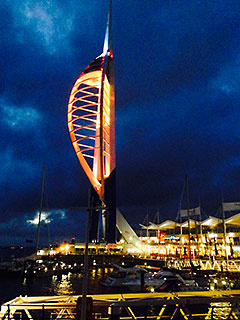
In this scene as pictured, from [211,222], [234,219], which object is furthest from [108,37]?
[211,222]

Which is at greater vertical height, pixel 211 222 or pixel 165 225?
pixel 165 225

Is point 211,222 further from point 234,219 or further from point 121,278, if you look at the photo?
point 121,278

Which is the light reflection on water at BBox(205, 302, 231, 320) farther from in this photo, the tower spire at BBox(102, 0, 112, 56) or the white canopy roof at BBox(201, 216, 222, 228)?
the white canopy roof at BBox(201, 216, 222, 228)

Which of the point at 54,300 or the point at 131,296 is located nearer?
the point at 54,300

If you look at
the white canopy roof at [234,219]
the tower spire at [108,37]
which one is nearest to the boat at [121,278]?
the tower spire at [108,37]

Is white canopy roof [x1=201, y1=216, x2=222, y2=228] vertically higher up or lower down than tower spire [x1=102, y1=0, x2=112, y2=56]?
lower down

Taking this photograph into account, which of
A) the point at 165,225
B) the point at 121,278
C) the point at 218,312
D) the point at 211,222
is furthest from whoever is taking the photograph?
the point at 165,225

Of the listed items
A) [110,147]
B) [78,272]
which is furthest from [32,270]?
[110,147]

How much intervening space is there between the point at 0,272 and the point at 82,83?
4258 centimetres

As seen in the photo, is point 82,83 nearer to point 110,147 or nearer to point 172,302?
point 110,147

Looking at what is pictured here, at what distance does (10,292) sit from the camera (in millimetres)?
42438

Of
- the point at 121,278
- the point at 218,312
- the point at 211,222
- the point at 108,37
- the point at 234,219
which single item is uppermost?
the point at 108,37

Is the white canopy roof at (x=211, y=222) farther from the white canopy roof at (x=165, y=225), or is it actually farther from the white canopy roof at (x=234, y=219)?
the white canopy roof at (x=165, y=225)

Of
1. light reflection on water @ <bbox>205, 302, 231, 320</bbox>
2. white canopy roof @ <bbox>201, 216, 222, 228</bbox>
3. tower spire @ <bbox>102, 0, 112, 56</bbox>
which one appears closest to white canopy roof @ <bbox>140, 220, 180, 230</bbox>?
white canopy roof @ <bbox>201, 216, 222, 228</bbox>
